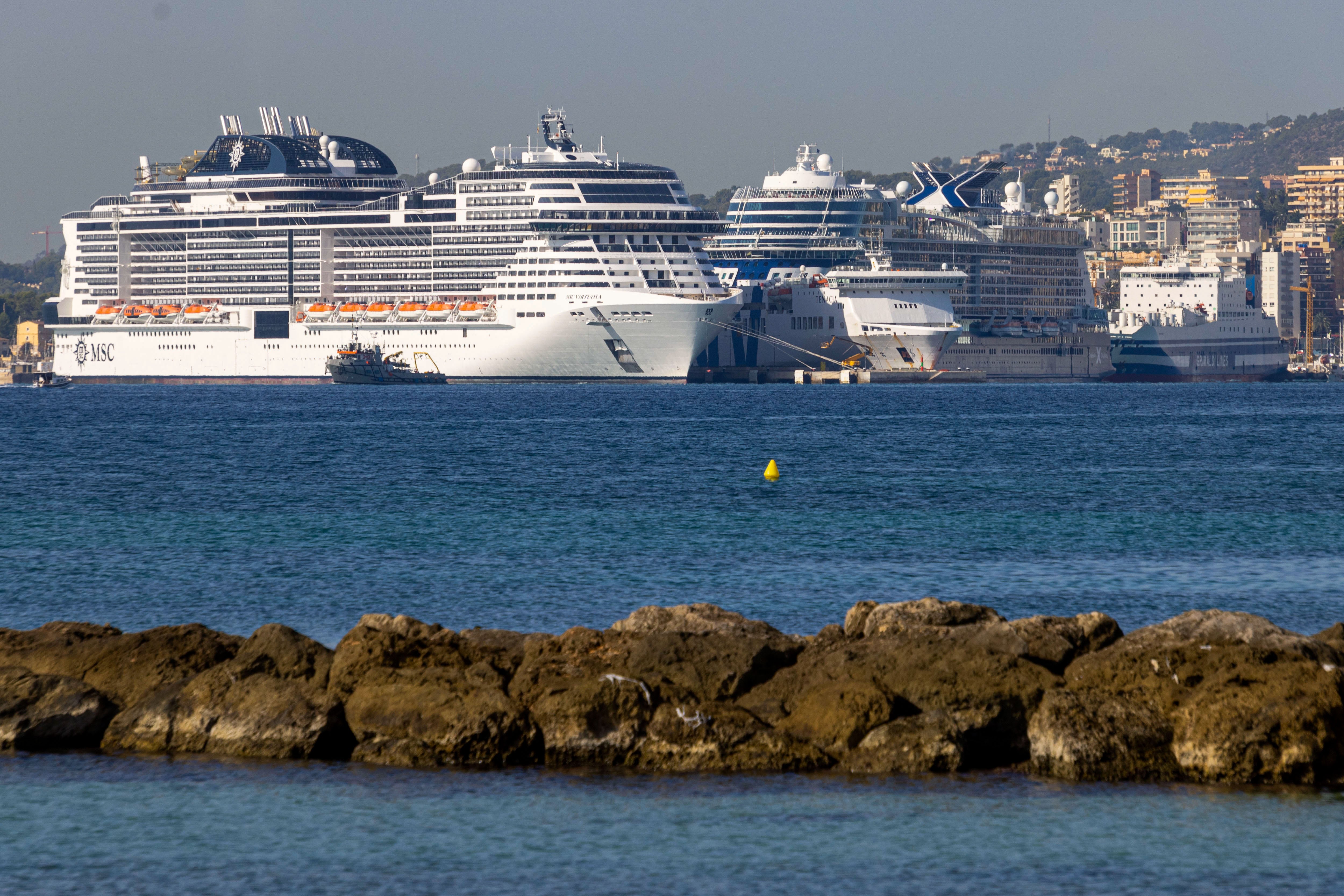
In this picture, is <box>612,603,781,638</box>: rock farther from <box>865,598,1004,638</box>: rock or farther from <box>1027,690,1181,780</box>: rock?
<box>1027,690,1181,780</box>: rock

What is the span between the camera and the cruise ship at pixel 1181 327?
426ft

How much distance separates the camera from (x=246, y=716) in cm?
1364

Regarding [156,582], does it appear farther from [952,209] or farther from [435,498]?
[952,209]

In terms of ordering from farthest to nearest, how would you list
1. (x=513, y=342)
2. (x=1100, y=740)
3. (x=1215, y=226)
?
(x=1215, y=226)
(x=513, y=342)
(x=1100, y=740)

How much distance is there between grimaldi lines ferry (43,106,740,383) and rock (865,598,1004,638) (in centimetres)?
7878

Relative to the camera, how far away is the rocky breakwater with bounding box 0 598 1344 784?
1278 centimetres

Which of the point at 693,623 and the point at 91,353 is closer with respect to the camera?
the point at 693,623

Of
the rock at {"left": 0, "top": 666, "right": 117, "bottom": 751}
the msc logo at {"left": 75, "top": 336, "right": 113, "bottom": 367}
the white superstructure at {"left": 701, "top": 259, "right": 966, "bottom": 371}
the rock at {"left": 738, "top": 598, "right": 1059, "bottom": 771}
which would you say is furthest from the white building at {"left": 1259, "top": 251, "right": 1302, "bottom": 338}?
the rock at {"left": 0, "top": 666, "right": 117, "bottom": 751}

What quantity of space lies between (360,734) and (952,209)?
407 feet

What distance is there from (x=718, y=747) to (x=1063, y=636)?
314cm

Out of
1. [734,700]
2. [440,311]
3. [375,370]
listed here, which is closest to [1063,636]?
[734,700]

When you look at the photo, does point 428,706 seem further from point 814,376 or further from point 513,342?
point 814,376

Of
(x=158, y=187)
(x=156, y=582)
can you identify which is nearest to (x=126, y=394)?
(x=158, y=187)

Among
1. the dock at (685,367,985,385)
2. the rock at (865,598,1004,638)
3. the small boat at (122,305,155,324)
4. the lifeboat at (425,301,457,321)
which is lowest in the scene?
the rock at (865,598,1004,638)
